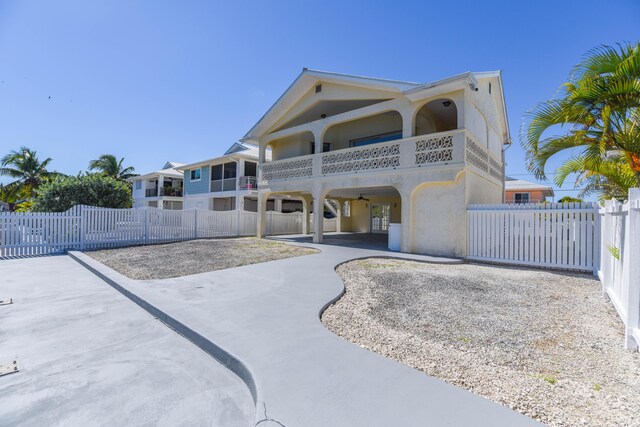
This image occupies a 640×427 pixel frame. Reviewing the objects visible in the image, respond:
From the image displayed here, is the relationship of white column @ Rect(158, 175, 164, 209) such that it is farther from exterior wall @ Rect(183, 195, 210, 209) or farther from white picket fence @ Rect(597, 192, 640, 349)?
white picket fence @ Rect(597, 192, 640, 349)

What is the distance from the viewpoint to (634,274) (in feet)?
10.6

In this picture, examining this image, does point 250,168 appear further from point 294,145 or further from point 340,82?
point 340,82

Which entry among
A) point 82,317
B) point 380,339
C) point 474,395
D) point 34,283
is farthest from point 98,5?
point 474,395

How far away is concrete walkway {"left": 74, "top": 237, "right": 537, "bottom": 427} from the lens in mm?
2080

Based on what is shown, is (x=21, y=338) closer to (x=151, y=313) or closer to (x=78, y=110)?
(x=151, y=313)

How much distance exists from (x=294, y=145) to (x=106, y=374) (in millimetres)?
15223

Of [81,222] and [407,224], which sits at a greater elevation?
[407,224]

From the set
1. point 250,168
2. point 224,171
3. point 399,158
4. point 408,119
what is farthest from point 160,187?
point 408,119

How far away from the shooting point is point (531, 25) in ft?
34.0

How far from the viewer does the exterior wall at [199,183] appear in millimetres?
27531

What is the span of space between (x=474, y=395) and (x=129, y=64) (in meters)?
15.9

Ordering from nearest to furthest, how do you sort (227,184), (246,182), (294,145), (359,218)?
(294,145) → (359,218) → (246,182) → (227,184)

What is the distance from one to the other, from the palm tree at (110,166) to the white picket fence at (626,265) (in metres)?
46.6

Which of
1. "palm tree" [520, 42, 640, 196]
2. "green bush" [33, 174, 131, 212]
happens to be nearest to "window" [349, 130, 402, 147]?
"palm tree" [520, 42, 640, 196]
